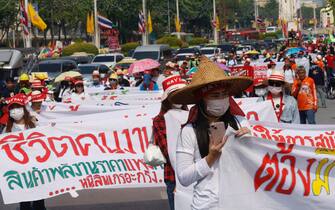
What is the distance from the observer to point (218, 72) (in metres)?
5.12

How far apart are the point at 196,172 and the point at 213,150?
0.17 m

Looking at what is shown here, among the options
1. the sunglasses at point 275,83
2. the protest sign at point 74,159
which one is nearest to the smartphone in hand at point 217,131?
the protest sign at point 74,159

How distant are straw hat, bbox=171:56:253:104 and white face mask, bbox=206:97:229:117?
79 mm

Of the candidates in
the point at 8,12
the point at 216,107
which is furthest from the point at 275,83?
the point at 8,12

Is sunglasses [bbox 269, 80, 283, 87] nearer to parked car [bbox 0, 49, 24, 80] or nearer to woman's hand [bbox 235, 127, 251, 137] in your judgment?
woman's hand [bbox 235, 127, 251, 137]

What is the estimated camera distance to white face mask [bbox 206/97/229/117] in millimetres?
5086

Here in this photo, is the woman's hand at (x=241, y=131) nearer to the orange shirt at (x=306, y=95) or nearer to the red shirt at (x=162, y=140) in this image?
the red shirt at (x=162, y=140)

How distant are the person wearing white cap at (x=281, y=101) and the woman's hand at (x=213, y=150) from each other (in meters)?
5.61

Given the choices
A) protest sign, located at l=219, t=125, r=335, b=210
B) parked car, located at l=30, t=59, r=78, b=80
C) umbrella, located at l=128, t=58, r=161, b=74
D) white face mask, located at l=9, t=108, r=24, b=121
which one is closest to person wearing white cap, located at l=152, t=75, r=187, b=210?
protest sign, located at l=219, t=125, r=335, b=210

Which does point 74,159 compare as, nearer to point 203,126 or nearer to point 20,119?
point 20,119

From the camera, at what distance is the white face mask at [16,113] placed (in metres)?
9.45

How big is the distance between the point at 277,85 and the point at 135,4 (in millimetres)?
77448

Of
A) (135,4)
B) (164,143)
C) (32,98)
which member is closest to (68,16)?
(135,4)

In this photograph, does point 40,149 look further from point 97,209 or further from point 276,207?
point 276,207
